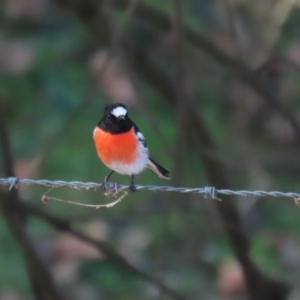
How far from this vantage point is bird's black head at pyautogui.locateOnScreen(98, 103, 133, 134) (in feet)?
12.6

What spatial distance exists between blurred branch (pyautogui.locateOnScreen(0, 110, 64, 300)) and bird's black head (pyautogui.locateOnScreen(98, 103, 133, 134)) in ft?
4.14

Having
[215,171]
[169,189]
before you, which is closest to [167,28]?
[215,171]

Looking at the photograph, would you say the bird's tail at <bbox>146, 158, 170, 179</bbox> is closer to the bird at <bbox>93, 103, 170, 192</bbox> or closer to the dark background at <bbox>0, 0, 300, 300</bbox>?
the bird at <bbox>93, 103, 170, 192</bbox>

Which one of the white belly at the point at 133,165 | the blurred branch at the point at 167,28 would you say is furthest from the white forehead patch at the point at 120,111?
the blurred branch at the point at 167,28

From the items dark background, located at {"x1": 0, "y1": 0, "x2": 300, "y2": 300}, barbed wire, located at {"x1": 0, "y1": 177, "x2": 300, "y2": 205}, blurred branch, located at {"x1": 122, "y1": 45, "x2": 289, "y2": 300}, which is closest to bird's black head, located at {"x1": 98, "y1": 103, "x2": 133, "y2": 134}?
barbed wire, located at {"x1": 0, "y1": 177, "x2": 300, "y2": 205}

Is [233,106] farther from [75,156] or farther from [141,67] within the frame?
[141,67]

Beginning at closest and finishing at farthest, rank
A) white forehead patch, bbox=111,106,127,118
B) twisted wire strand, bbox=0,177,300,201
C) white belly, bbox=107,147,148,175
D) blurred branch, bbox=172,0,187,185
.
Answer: twisted wire strand, bbox=0,177,300,201 < white forehead patch, bbox=111,106,127,118 < white belly, bbox=107,147,148,175 < blurred branch, bbox=172,0,187,185

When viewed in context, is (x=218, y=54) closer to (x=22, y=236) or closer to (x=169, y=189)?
(x=22, y=236)

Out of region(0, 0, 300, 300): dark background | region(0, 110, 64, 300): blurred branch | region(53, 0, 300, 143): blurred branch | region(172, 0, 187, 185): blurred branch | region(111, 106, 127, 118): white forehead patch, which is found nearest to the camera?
region(111, 106, 127, 118): white forehead patch

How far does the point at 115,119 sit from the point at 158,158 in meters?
4.32

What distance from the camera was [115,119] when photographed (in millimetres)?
3889

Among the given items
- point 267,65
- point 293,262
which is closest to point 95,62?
point 293,262

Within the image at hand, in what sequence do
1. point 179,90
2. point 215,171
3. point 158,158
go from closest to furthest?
1. point 179,90
2. point 215,171
3. point 158,158

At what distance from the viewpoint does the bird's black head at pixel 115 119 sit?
383cm
